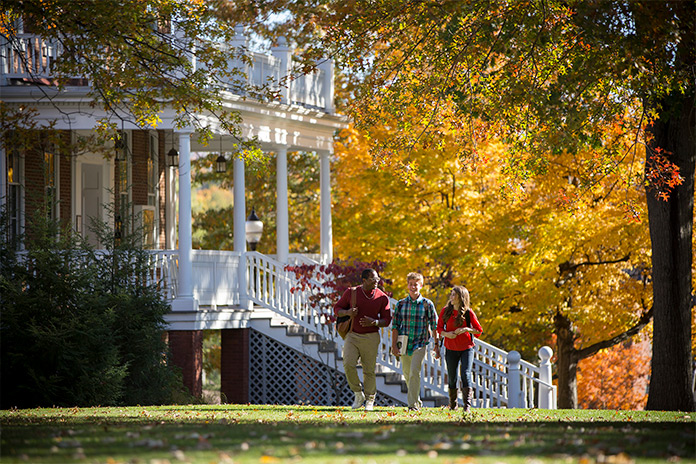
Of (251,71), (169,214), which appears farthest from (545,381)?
(169,214)

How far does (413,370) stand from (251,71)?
9.46 m

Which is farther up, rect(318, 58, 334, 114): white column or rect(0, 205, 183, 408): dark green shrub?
rect(318, 58, 334, 114): white column

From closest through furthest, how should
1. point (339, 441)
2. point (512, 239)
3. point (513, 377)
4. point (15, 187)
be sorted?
point (339, 441)
point (513, 377)
point (15, 187)
point (512, 239)

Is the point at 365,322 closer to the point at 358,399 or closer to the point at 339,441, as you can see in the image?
the point at 358,399

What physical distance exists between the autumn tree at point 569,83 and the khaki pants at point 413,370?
3299 mm

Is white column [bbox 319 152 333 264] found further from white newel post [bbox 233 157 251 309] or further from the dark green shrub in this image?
the dark green shrub

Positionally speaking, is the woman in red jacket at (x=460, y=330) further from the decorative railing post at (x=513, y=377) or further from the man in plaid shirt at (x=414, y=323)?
the decorative railing post at (x=513, y=377)

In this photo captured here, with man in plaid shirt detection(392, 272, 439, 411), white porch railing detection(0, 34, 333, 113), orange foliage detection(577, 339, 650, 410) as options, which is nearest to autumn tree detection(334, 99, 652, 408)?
white porch railing detection(0, 34, 333, 113)

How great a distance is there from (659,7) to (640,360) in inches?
1030

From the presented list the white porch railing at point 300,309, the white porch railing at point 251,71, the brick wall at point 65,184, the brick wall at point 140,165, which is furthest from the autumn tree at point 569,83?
the brick wall at point 140,165

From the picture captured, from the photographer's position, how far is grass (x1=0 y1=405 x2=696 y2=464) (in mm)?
6547

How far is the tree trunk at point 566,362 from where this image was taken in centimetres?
2331

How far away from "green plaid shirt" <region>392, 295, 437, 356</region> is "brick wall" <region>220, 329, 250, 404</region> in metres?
7.08

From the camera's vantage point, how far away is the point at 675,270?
14.0 meters
